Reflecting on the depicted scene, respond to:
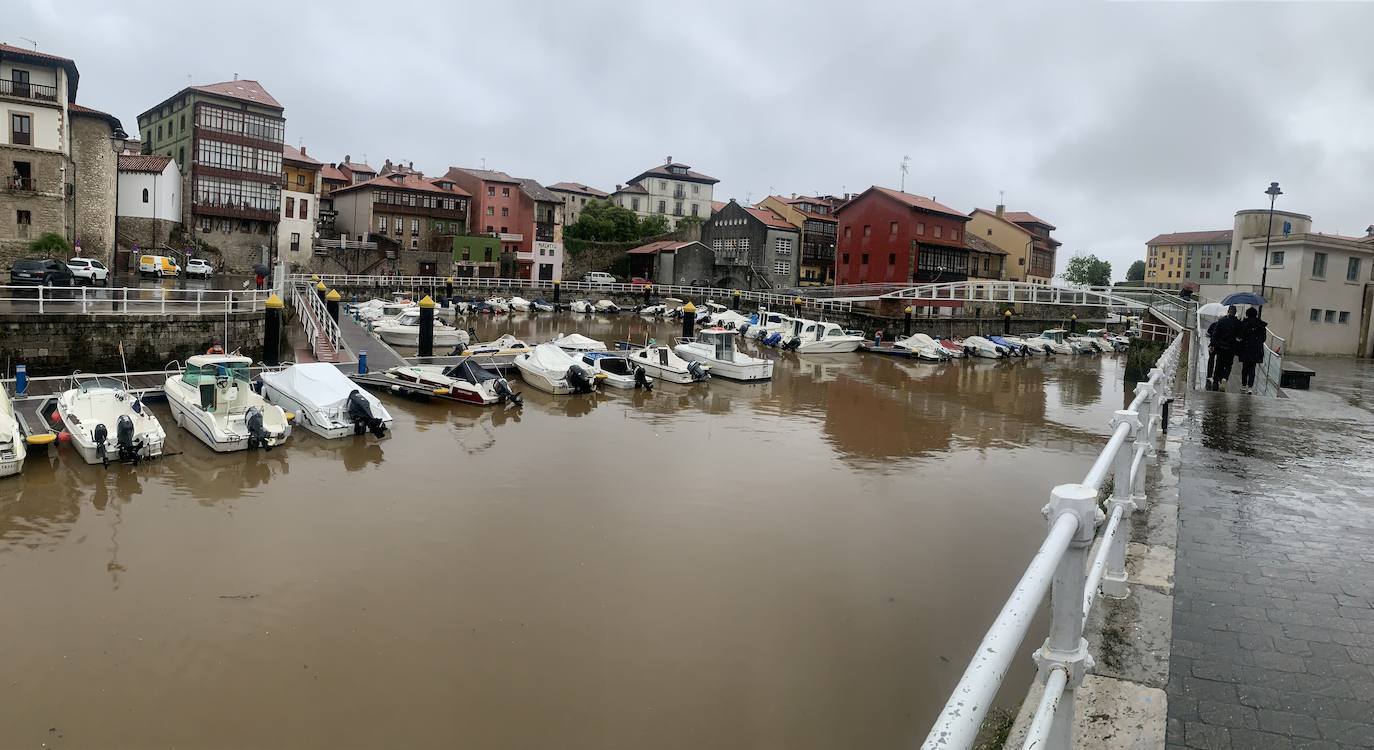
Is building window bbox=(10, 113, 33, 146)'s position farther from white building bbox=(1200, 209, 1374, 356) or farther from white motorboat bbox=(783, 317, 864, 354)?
white building bbox=(1200, 209, 1374, 356)

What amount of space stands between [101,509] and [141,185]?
181 feet

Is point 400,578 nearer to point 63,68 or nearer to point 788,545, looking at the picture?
point 788,545

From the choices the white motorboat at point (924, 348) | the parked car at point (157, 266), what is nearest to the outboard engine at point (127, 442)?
the white motorboat at point (924, 348)

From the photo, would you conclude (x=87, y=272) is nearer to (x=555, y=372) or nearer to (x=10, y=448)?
(x=555, y=372)

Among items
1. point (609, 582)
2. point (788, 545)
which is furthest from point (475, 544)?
point (788, 545)

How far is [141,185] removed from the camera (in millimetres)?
58625

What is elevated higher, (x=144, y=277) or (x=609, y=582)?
(x=144, y=277)

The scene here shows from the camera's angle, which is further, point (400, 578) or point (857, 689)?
point (400, 578)

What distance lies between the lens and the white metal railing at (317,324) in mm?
28797

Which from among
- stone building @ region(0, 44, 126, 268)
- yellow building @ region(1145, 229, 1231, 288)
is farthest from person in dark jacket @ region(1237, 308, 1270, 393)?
yellow building @ region(1145, 229, 1231, 288)

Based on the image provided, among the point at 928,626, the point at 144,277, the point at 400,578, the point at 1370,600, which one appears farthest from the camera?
the point at 144,277

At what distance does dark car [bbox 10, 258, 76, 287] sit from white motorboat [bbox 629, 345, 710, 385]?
22479mm

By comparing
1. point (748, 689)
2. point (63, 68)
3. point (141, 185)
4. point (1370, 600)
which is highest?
point (63, 68)

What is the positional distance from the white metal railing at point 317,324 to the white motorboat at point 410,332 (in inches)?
146
